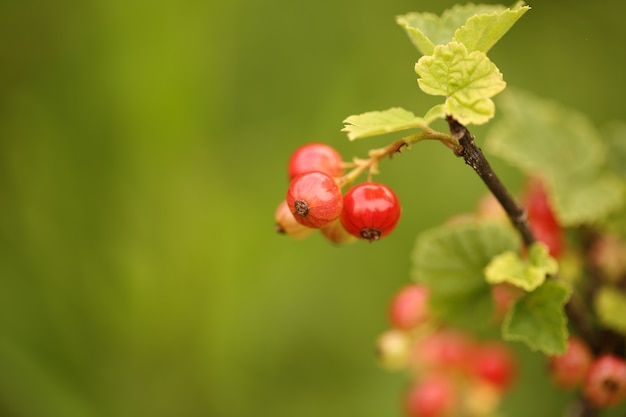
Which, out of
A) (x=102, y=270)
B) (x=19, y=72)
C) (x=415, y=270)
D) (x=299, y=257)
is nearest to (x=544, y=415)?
(x=299, y=257)

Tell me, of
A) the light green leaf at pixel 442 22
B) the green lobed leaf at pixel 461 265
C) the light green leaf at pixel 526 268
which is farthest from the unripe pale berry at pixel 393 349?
the light green leaf at pixel 442 22

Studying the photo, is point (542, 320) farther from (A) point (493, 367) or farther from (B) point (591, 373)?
(A) point (493, 367)

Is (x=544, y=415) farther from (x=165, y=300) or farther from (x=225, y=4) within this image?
(x=225, y=4)

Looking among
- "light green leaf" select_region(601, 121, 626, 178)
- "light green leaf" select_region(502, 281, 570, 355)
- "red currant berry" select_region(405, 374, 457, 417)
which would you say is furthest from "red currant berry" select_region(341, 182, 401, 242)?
"red currant berry" select_region(405, 374, 457, 417)

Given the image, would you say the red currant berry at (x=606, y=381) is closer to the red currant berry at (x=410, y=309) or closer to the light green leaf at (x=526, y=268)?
the light green leaf at (x=526, y=268)

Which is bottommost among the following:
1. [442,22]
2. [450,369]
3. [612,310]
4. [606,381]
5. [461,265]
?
[606,381]

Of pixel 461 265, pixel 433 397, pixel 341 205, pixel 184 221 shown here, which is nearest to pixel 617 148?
pixel 461 265
